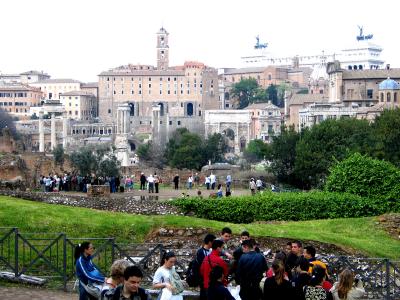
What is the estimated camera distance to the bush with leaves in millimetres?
31281

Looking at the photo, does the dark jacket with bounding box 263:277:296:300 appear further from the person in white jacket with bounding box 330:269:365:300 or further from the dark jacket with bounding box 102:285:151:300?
the dark jacket with bounding box 102:285:151:300

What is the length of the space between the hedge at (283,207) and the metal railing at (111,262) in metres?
7.76

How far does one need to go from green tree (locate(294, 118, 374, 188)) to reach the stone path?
31.6 m

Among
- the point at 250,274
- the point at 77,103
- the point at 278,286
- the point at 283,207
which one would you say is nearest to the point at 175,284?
the point at 278,286

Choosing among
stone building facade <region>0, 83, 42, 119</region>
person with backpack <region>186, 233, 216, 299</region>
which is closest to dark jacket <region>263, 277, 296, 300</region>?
person with backpack <region>186, 233, 216, 299</region>

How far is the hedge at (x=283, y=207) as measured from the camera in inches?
1024

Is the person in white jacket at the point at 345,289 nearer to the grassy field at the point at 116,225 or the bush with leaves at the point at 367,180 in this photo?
the grassy field at the point at 116,225

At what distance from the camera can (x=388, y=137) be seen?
170 ft

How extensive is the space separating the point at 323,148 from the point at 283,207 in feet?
78.2

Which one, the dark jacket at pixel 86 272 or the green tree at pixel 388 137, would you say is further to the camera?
the green tree at pixel 388 137

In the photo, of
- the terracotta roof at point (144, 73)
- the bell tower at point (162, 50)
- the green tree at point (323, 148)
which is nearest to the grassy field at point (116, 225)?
the green tree at point (323, 148)

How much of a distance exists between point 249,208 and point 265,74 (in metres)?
165

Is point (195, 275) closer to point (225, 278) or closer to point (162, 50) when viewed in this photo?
point (225, 278)

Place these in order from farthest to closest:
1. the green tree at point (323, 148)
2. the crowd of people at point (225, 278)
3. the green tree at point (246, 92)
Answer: the green tree at point (246, 92), the green tree at point (323, 148), the crowd of people at point (225, 278)
